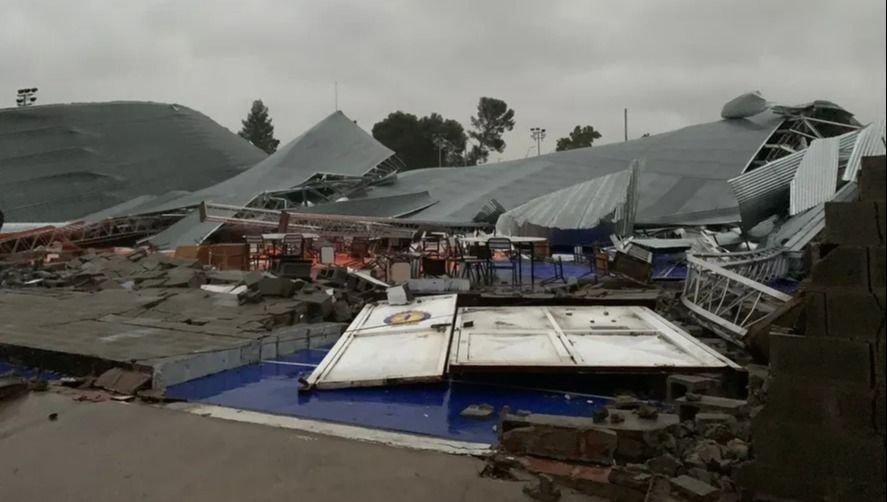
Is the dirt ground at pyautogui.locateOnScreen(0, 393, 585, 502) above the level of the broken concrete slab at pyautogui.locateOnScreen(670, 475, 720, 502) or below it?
below

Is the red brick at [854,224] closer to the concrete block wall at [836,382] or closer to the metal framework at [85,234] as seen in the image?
the concrete block wall at [836,382]

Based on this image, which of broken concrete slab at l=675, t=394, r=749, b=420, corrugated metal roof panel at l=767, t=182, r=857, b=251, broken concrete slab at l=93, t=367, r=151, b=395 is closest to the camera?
broken concrete slab at l=675, t=394, r=749, b=420

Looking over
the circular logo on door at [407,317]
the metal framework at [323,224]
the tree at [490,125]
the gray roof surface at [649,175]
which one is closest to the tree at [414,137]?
the tree at [490,125]

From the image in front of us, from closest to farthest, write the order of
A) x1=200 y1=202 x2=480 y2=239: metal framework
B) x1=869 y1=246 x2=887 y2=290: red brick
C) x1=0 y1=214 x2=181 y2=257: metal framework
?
x1=869 y1=246 x2=887 y2=290: red brick
x1=200 y1=202 x2=480 y2=239: metal framework
x1=0 y1=214 x2=181 y2=257: metal framework

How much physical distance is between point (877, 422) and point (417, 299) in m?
7.75

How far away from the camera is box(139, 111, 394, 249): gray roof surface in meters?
38.6

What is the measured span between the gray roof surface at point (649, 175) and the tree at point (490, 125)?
146 feet

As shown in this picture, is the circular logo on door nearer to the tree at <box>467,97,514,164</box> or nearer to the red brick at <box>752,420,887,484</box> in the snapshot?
the red brick at <box>752,420,887,484</box>

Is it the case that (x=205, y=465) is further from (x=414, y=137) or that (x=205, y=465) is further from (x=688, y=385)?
(x=414, y=137)

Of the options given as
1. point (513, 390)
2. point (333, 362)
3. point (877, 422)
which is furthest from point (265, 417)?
point (877, 422)

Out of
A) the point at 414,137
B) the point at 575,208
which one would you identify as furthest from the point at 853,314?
the point at 414,137

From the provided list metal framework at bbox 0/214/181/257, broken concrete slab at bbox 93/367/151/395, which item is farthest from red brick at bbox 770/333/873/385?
metal framework at bbox 0/214/181/257

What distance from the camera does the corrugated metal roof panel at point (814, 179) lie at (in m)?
14.7

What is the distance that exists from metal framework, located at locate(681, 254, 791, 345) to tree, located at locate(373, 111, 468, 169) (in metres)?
65.4
